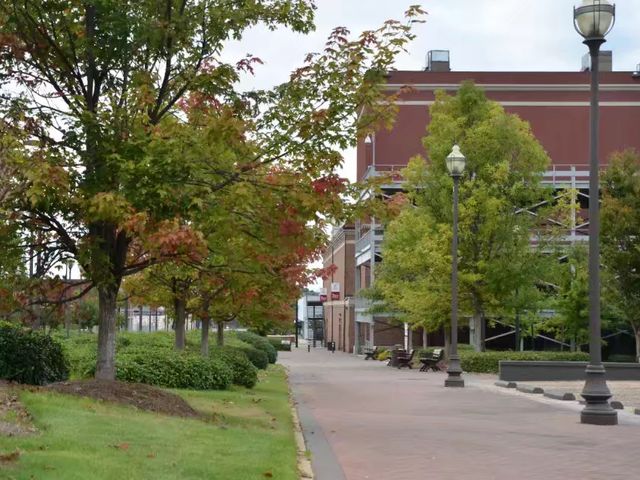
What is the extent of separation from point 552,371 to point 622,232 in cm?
639

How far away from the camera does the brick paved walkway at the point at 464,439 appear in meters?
9.64

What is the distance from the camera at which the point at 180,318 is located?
2152 centimetres

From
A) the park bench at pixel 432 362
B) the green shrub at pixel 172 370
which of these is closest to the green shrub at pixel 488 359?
the park bench at pixel 432 362

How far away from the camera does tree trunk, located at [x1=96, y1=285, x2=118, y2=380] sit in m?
12.7

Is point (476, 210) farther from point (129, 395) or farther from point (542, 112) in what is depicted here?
point (542, 112)

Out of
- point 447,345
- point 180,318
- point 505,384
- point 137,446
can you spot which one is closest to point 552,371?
point 505,384

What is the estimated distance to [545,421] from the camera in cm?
1499

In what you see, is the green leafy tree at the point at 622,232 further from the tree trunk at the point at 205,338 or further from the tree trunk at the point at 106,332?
the tree trunk at the point at 106,332

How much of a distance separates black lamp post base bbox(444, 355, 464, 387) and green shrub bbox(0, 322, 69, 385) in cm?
1323

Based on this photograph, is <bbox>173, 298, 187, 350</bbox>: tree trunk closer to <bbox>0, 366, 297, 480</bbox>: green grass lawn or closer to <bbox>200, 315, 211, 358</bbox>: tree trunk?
<bbox>200, 315, 211, 358</bbox>: tree trunk

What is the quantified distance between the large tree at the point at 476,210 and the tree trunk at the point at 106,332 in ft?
66.9

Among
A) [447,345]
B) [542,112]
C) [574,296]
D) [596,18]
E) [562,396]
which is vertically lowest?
[562,396]

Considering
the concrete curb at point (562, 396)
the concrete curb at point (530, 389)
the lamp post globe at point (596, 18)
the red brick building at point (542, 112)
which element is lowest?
the concrete curb at point (530, 389)

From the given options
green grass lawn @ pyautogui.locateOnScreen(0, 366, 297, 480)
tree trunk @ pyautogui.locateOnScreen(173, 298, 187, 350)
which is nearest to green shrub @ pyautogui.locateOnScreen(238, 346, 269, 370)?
tree trunk @ pyautogui.locateOnScreen(173, 298, 187, 350)
